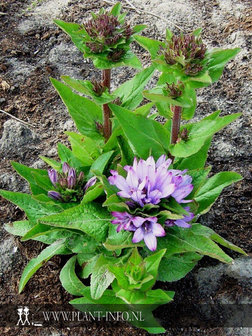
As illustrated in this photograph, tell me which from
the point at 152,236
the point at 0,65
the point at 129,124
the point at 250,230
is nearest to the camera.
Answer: the point at 152,236

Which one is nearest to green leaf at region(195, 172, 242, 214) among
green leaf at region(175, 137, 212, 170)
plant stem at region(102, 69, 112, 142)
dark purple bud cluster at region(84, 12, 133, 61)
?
green leaf at region(175, 137, 212, 170)

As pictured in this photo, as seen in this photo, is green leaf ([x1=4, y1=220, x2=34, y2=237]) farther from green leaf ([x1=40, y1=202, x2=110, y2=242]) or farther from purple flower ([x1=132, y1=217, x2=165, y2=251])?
purple flower ([x1=132, y1=217, x2=165, y2=251])

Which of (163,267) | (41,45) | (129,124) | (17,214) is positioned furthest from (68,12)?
(163,267)

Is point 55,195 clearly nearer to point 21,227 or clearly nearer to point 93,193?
point 93,193

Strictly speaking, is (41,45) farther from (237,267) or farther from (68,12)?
(237,267)

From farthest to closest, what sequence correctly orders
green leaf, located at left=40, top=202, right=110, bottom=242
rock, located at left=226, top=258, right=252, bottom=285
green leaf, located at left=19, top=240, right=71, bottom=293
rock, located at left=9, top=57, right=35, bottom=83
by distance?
rock, located at left=9, top=57, right=35, bottom=83, rock, located at left=226, top=258, right=252, bottom=285, green leaf, located at left=19, top=240, right=71, bottom=293, green leaf, located at left=40, top=202, right=110, bottom=242

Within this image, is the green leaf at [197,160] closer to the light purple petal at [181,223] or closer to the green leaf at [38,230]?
the light purple petal at [181,223]

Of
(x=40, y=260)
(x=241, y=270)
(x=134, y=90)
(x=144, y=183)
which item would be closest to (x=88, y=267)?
(x=40, y=260)
